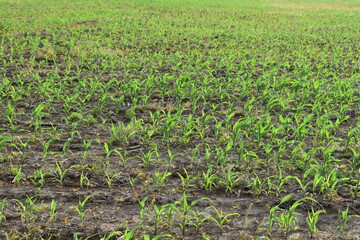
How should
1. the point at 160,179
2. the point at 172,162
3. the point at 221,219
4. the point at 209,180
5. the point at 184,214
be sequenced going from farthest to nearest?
the point at 172,162 → the point at 160,179 → the point at 209,180 → the point at 221,219 → the point at 184,214

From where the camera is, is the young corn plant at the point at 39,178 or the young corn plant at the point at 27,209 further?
the young corn plant at the point at 39,178

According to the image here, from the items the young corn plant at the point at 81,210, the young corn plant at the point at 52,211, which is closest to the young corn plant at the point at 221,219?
the young corn plant at the point at 81,210

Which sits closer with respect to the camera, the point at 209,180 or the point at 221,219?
the point at 221,219

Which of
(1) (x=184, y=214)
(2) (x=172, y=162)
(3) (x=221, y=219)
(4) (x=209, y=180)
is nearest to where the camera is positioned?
(1) (x=184, y=214)

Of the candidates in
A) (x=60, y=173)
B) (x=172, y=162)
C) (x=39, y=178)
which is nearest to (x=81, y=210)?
(x=60, y=173)

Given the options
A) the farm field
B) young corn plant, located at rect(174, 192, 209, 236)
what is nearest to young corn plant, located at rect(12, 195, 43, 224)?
the farm field

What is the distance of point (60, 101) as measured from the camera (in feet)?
18.9

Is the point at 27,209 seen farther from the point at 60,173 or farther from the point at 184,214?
the point at 184,214

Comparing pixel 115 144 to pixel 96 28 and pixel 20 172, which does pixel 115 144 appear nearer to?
pixel 20 172

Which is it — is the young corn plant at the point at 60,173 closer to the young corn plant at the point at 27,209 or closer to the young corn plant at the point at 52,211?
the young corn plant at the point at 27,209

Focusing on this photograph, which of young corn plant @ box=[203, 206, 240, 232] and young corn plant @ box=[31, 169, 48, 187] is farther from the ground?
young corn plant @ box=[31, 169, 48, 187]

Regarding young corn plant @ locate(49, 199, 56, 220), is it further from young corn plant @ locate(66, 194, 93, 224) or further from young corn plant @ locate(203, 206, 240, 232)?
young corn plant @ locate(203, 206, 240, 232)

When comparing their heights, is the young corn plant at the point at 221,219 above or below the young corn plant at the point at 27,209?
below

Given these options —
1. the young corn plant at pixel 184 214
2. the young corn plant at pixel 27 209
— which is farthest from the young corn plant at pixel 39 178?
the young corn plant at pixel 184 214
